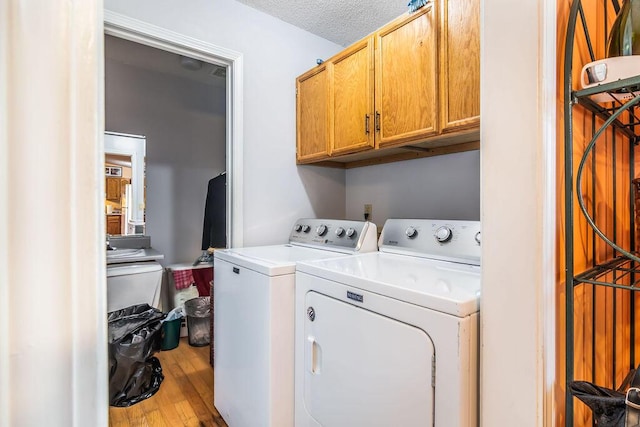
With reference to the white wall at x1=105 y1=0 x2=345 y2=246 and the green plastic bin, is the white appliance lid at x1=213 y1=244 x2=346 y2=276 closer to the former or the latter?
the white wall at x1=105 y1=0 x2=345 y2=246

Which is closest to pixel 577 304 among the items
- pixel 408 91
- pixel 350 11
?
pixel 408 91

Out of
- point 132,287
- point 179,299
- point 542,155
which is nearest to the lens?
point 542,155

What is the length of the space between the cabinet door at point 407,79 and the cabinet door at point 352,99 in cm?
6

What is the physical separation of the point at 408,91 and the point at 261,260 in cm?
111

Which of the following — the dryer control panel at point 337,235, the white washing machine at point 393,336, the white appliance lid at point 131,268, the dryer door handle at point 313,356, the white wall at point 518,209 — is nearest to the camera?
the white wall at point 518,209

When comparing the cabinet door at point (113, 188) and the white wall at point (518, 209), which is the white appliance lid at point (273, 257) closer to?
the white wall at point (518, 209)

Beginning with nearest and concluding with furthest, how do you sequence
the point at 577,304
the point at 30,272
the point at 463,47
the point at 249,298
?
1. the point at 30,272
2. the point at 577,304
3. the point at 463,47
4. the point at 249,298

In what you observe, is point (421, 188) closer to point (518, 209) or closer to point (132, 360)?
point (518, 209)

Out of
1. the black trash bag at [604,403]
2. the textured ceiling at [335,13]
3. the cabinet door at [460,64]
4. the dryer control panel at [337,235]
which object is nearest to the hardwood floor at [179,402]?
the dryer control panel at [337,235]

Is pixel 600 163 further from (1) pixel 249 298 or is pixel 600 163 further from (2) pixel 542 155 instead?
(1) pixel 249 298

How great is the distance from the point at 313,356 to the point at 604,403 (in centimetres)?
94

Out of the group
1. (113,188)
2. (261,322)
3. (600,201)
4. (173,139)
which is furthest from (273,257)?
(173,139)

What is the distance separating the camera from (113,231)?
3223mm

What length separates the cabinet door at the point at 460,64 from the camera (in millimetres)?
1357
